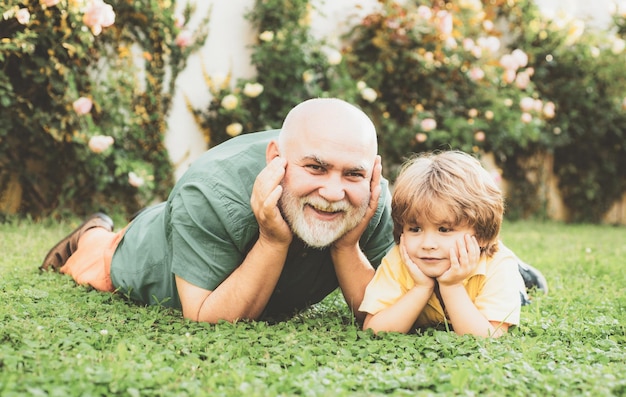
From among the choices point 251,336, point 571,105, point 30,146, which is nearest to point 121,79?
point 30,146

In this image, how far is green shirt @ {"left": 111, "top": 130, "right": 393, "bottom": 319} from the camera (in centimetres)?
271

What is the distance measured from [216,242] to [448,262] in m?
0.92

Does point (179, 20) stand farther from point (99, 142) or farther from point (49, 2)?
point (49, 2)

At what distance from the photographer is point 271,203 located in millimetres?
2525

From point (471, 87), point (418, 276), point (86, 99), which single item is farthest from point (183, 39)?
point (418, 276)

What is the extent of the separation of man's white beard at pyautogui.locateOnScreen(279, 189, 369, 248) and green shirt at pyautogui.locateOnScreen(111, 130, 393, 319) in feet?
0.59

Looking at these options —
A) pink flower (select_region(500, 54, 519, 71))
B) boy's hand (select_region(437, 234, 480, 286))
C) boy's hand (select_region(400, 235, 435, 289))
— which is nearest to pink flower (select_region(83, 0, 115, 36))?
boy's hand (select_region(400, 235, 435, 289))

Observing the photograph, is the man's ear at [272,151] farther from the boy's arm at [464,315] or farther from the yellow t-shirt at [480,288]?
the boy's arm at [464,315]

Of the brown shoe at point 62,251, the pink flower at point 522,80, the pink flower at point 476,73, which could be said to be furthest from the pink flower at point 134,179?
the pink flower at point 522,80

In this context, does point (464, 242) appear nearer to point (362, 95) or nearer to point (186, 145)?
point (186, 145)

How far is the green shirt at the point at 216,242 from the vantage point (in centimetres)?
271

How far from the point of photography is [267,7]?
21.5ft

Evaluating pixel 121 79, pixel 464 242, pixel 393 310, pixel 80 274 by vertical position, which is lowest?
pixel 80 274

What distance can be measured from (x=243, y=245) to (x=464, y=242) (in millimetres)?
880
